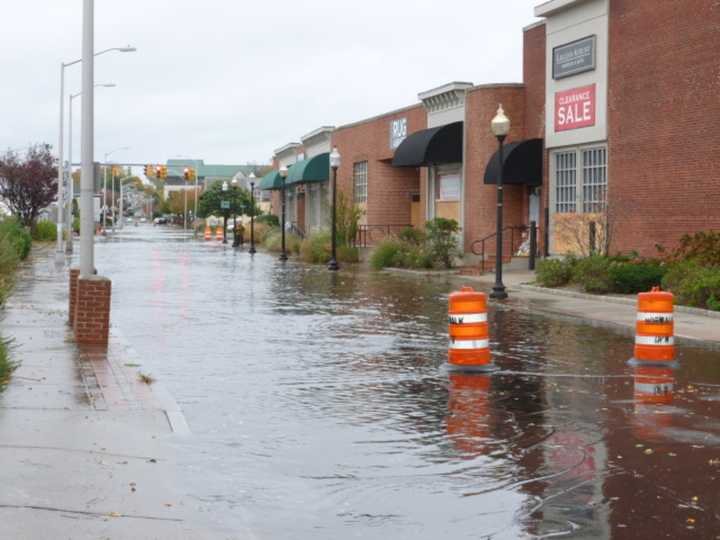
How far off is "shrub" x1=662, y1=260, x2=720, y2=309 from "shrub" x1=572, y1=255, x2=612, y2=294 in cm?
160

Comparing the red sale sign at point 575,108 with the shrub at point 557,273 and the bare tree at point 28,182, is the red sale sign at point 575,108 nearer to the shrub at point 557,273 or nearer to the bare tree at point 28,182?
the shrub at point 557,273

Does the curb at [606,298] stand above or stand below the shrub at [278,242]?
below

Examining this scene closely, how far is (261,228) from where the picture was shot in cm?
6894

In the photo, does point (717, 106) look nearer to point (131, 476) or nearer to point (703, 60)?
point (703, 60)

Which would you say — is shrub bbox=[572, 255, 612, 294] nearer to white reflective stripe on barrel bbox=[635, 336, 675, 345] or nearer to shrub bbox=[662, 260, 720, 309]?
shrub bbox=[662, 260, 720, 309]

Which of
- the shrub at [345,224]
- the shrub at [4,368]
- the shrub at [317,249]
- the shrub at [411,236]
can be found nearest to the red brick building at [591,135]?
the shrub at [411,236]

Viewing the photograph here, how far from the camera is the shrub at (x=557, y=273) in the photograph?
26.8 meters

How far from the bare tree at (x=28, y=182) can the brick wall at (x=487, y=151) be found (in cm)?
3213

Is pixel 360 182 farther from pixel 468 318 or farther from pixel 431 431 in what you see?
pixel 431 431

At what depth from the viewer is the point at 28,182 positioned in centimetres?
6166

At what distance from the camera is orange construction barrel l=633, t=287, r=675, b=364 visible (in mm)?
13422

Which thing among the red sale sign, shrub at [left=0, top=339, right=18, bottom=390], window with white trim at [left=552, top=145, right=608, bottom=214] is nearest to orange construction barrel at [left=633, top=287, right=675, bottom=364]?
shrub at [left=0, top=339, right=18, bottom=390]

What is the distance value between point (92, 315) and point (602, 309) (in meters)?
11.0

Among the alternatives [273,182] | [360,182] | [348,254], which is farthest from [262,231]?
[348,254]
